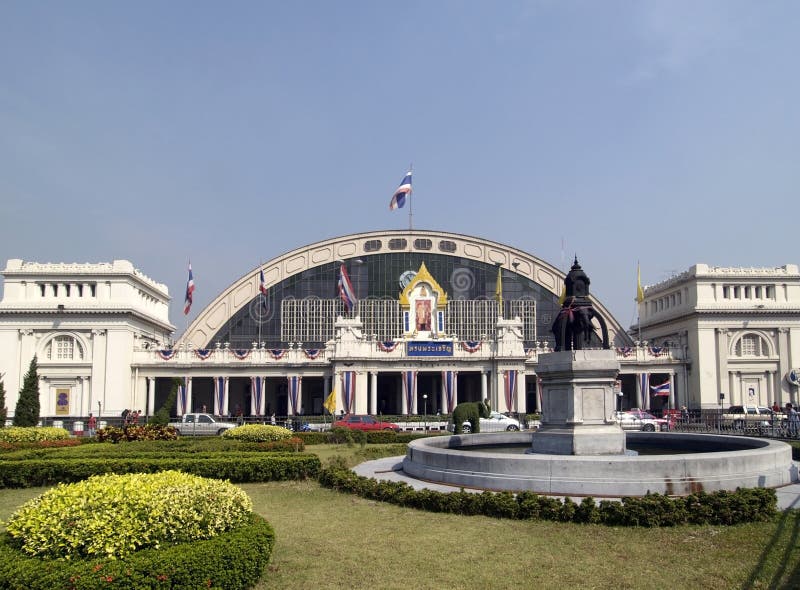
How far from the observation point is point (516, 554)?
37.9 ft

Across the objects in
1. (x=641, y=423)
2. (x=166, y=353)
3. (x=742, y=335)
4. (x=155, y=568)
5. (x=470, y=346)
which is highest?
(x=742, y=335)

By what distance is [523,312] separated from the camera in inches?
2990

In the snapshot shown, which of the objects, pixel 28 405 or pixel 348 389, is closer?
pixel 28 405

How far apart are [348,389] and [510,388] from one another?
1599cm

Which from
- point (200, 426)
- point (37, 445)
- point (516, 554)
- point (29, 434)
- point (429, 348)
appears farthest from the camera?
point (429, 348)

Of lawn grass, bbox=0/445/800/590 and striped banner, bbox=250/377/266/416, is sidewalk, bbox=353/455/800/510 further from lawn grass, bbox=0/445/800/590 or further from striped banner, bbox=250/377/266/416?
striped banner, bbox=250/377/266/416

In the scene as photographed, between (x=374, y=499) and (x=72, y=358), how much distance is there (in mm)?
54583

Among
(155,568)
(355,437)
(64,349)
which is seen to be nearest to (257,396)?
(64,349)

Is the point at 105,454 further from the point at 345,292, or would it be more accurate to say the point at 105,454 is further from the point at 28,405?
the point at 345,292

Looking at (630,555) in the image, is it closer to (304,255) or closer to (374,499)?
(374,499)

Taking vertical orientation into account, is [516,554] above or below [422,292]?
below

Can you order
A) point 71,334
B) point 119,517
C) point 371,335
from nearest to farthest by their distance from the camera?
point 119,517
point 71,334
point 371,335

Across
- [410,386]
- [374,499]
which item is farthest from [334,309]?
[374,499]

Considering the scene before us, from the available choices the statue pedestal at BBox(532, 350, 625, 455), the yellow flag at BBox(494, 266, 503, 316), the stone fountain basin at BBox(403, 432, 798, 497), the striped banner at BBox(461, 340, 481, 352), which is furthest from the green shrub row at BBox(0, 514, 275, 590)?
the yellow flag at BBox(494, 266, 503, 316)
